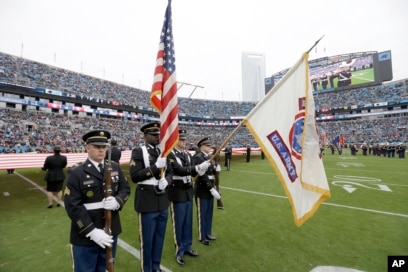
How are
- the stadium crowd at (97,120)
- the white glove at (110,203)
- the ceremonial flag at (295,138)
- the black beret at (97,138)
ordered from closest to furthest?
the white glove at (110,203)
the black beret at (97,138)
the ceremonial flag at (295,138)
the stadium crowd at (97,120)

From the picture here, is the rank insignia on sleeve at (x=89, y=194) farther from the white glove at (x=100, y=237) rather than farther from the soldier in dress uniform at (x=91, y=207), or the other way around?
the white glove at (x=100, y=237)

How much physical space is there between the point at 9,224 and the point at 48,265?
9.64ft

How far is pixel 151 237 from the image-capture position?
11.0ft

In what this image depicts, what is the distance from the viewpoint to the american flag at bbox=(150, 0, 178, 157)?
3.33 metres

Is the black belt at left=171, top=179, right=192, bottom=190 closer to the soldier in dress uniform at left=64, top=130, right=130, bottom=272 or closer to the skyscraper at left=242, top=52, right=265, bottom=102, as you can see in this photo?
the soldier in dress uniform at left=64, top=130, right=130, bottom=272

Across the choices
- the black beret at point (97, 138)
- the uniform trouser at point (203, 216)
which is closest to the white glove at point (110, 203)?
the black beret at point (97, 138)

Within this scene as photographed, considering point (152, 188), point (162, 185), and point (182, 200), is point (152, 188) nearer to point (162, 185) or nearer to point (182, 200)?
point (162, 185)

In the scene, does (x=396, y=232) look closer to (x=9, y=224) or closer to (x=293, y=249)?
(x=293, y=249)

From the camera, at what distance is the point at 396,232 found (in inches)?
188

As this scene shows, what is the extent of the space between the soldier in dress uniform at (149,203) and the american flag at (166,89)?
14.7 inches

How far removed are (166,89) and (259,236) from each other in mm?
3594

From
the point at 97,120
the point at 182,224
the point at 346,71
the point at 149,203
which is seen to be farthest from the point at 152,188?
the point at 346,71

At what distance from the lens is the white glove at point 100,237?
8.02 ft

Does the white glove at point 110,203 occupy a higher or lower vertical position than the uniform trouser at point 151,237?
higher
